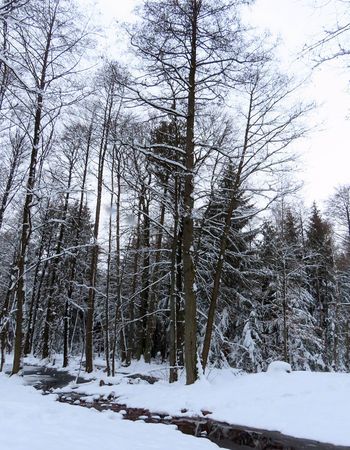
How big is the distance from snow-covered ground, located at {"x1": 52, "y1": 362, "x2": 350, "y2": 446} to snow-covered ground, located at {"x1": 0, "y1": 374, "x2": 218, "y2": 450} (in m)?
1.14

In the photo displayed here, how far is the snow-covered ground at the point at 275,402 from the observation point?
5.76 m

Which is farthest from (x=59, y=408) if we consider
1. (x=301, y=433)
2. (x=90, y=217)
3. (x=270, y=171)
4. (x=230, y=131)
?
(x=90, y=217)

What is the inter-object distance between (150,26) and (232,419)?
29.2ft

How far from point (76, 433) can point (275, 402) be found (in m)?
3.54

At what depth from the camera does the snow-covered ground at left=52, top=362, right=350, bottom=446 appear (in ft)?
18.9

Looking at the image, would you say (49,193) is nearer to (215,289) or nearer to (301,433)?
(215,289)

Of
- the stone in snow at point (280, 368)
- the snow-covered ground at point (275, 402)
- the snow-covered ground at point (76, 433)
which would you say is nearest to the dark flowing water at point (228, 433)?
the snow-covered ground at point (275, 402)

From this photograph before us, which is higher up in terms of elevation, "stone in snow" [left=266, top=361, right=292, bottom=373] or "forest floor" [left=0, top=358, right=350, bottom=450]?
"stone in snow" [left=266, top=361, right=292, bottom=373]

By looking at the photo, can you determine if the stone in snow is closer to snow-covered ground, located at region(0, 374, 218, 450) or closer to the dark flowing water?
the dark flowing water

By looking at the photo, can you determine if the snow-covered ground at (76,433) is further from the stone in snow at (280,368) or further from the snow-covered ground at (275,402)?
the stone in snow at (280,368)

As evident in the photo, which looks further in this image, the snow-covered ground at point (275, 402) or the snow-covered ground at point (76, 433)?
the snow-covered ground at point (275, 402)

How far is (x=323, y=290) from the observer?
83.0 ft

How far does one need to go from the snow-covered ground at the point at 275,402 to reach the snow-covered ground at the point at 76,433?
1141 mm

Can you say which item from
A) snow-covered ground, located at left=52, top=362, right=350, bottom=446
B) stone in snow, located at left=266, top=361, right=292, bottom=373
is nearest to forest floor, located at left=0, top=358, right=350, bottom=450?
snow-covered ground, located at left=52, top=362, right=350, bottom=446
